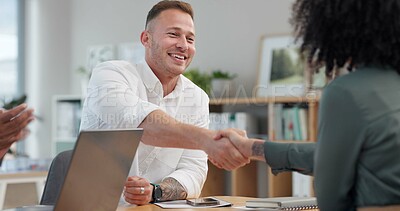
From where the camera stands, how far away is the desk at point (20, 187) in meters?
3.62

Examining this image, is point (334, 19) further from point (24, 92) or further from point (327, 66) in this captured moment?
point (24, 92)

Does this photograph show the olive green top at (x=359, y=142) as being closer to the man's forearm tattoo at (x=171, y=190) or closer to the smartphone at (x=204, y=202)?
the smartphone at (x=204, y=202)

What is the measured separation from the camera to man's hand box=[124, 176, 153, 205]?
2.10 meters

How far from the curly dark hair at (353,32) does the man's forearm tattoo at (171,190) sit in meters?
0.91

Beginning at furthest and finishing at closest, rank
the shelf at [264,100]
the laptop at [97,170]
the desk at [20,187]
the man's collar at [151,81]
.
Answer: the shelf at [264,100] → the desk at [20,187] → the man's collar at [151,81] → the laptop at [97,170]

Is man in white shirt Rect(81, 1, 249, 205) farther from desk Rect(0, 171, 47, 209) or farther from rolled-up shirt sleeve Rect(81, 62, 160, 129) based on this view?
desk Rect(0, 171, 47, 209)

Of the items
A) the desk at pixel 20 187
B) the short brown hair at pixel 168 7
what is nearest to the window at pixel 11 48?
the desk at pixel 20 187

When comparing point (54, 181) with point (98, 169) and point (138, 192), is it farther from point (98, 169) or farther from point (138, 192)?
point (98, 169)

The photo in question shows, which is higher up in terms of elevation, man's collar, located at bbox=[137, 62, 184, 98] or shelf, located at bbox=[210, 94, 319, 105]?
man's collar, located at bbox=[137, 62, 184, 98]

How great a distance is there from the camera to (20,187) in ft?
12.7

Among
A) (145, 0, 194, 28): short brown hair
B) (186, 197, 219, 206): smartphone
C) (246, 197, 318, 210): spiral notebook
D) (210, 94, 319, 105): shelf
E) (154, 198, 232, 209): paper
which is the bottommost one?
(154, 198, 232, 209): paper

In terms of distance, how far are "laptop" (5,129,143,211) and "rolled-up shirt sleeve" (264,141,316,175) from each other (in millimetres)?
400

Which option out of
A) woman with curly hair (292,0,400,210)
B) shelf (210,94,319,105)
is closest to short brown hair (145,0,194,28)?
woman with curly hair (292,0,400,210)

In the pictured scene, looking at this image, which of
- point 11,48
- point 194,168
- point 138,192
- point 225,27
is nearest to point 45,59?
point 11,48
